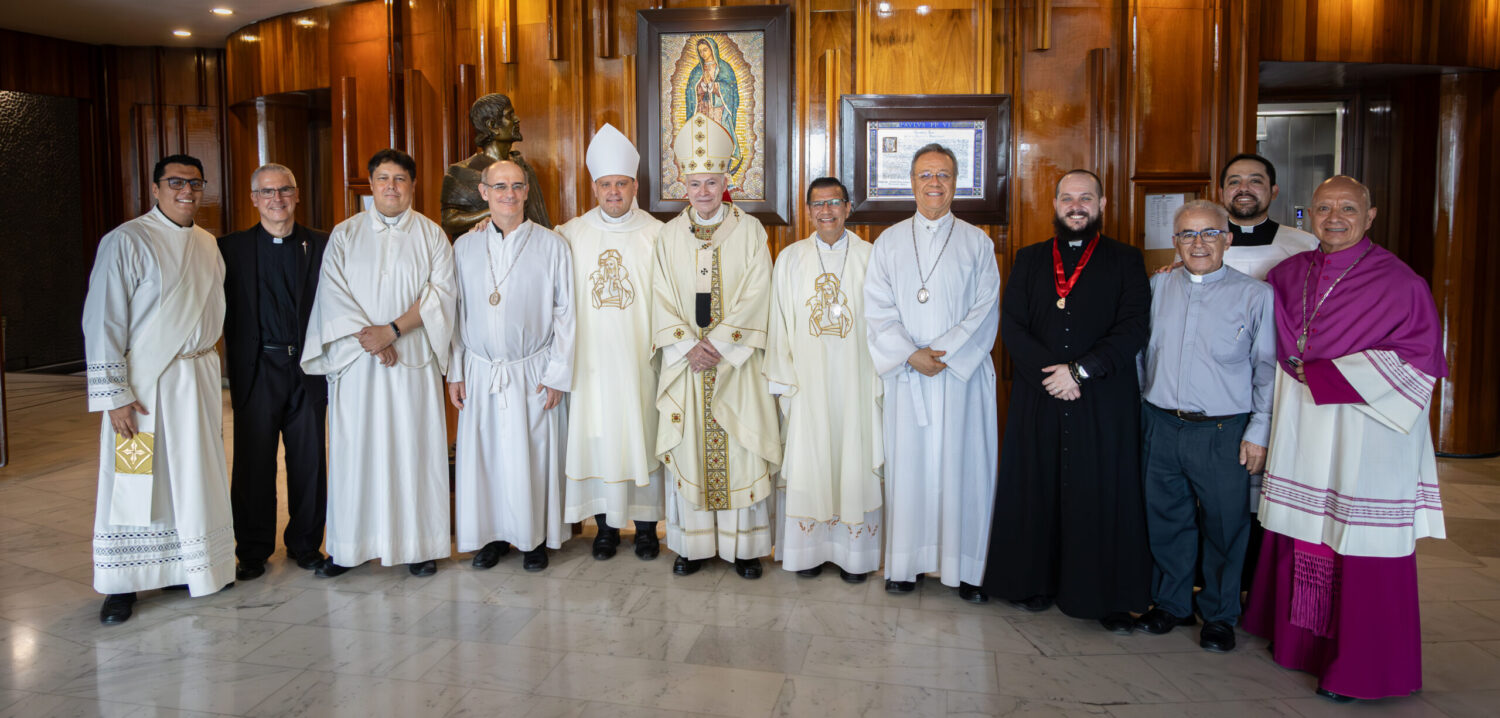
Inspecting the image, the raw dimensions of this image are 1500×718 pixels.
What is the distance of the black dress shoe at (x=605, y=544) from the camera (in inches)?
172

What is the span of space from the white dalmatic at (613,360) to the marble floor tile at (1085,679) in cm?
182

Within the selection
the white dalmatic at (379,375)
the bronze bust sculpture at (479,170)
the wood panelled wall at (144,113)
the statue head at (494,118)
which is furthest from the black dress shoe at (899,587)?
the wood panelled wall at (144,113)

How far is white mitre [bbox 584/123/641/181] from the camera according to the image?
13.6 ft

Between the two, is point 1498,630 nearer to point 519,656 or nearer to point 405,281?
point 519,656

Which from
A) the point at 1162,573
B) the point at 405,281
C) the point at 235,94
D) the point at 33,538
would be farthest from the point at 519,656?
the point at 235,94

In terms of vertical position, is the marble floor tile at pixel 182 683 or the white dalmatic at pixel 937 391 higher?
the white dalmatic at pixel 937 391

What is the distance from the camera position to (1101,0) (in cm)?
555

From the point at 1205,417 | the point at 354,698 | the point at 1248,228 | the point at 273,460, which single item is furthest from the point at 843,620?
the point at 273,460

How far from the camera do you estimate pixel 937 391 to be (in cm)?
379

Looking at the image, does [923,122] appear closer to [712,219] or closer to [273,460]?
[712,219]

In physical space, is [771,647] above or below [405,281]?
below

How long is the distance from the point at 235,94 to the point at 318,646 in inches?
284

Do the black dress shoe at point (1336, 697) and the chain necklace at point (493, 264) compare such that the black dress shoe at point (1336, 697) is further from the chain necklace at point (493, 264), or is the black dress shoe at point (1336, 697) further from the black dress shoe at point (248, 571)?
the black dress shoe at point (248, 571)

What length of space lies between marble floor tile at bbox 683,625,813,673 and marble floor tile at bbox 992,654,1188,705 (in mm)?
709
